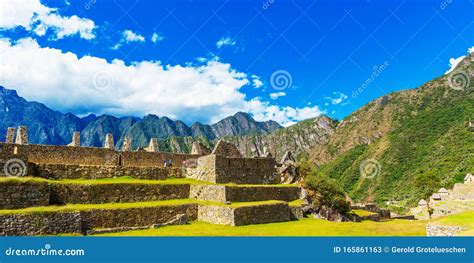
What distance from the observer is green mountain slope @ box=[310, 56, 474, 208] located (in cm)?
9011

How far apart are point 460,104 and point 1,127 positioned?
399ft

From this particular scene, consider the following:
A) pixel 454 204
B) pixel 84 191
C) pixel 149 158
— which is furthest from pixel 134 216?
pixel 454 204

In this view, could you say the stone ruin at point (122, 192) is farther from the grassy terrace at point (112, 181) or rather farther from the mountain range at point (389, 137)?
the mountain range at point (389, 137)

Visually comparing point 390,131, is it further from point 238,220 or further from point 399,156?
point 238,220

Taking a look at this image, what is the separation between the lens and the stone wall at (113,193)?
16.9 m

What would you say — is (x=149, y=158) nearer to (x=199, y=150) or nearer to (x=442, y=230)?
(x=199, y=150)

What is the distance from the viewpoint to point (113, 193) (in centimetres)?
1850

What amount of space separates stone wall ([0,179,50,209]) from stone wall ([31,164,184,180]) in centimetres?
211

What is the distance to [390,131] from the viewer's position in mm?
133375

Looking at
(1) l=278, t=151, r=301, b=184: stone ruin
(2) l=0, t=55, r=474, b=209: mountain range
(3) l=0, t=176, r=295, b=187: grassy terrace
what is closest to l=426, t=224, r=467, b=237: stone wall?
(3) l=0, t=176, r=295, b=187: grassy terrace

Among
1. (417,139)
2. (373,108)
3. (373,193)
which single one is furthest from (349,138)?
(373,193)

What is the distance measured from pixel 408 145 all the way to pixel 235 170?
105652 mm

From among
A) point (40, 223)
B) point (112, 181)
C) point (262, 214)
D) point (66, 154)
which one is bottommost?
point (262, 214)

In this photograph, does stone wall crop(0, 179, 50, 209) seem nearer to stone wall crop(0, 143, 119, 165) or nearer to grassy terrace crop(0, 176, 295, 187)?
grassy terrace crop(0, 176, 295, 187)
